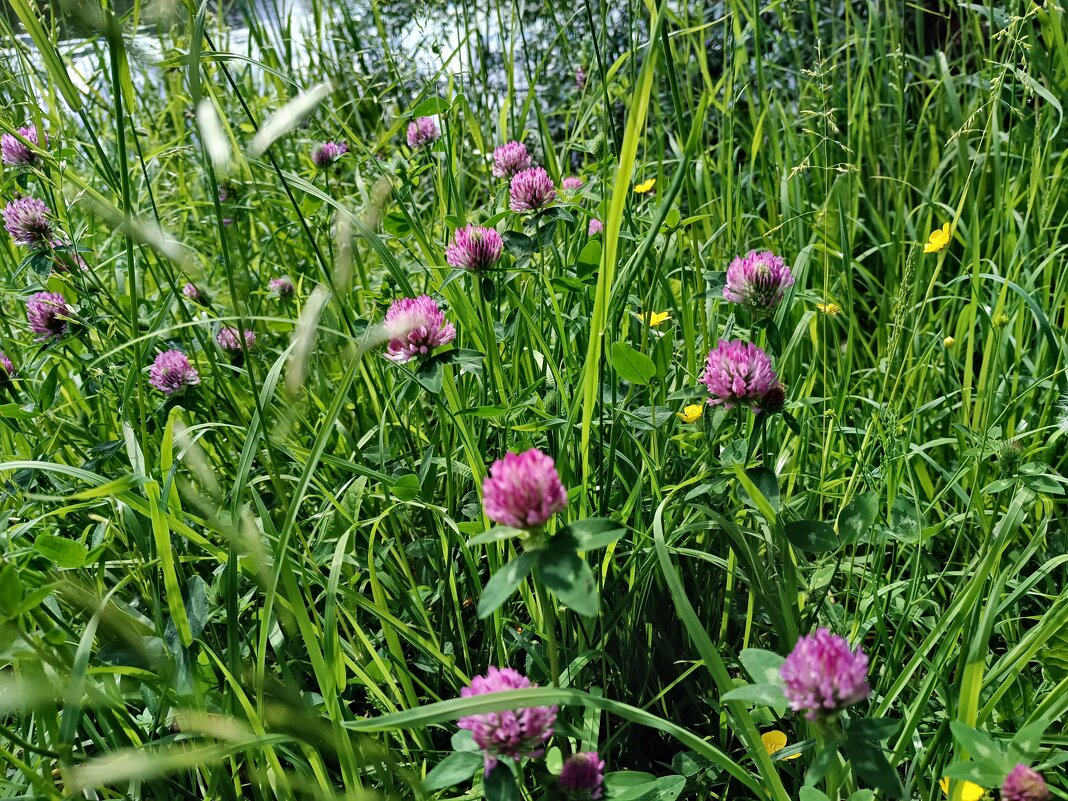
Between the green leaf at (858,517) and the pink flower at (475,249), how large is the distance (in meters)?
0.54

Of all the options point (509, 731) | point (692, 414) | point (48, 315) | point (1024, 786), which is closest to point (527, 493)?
point (509, 731)

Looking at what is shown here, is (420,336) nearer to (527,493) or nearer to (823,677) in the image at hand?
(527,493)

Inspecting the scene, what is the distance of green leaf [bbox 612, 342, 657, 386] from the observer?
101cm

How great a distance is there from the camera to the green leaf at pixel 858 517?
0.97 meters

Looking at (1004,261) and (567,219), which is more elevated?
(567,219)

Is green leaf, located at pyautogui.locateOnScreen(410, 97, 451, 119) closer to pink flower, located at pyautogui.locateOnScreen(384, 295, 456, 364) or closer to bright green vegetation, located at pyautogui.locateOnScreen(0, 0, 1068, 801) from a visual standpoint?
bright green vegetation, located at pyautogui.locateOnScreen(0, 0, 1068, 801)

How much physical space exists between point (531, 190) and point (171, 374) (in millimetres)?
623

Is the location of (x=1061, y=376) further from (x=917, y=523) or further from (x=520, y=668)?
(x=520, y=668)

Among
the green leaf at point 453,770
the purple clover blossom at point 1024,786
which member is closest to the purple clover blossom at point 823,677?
the purple clover blossom at point 1024,786

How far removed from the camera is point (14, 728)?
1.14 meters

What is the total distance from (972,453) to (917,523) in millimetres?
182

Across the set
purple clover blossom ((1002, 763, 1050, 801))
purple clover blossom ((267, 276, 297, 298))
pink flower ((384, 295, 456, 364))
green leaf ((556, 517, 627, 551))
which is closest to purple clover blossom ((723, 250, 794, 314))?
pink flower ((384, 295, 456, 364))

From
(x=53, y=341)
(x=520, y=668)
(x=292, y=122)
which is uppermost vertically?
(x=292, y=122)

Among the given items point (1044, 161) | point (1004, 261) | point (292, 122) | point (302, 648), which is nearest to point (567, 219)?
point (292, 122)
